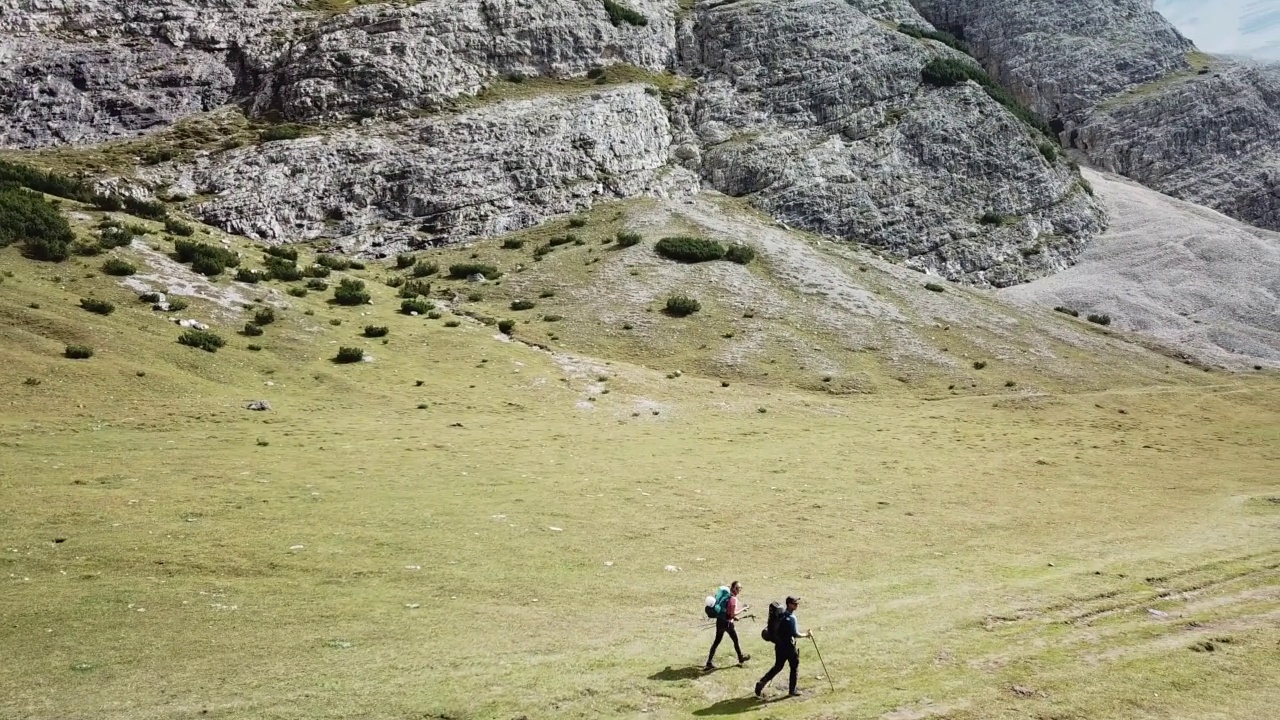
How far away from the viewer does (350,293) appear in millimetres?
58312

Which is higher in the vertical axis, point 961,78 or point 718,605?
point 961,78

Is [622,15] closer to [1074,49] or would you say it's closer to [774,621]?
[1074,49]

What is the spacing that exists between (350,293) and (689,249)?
32.8m

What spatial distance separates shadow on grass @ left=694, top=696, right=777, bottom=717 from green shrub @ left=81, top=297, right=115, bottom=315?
44268 mm

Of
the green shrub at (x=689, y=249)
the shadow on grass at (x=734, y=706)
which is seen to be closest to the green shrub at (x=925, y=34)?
the green shrub at (x=689, y=249)

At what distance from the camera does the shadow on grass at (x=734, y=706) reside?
13.4m

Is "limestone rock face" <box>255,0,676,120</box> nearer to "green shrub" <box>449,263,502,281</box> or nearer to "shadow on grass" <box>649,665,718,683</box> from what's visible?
"green shrub" <box>449,263,502,281</box>

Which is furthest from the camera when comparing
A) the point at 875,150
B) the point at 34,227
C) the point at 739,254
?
the point at 875,150

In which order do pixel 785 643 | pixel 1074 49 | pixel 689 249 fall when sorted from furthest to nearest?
pixel 1074 49, pixel 689 249, pixel 785 643

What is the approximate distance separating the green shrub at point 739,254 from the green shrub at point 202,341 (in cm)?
4718

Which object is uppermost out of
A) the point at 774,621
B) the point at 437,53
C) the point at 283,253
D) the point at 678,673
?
the point at 437,53

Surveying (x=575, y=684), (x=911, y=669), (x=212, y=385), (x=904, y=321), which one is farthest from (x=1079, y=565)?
(x=904, y=321)

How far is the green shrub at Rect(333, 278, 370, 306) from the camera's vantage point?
58.0m

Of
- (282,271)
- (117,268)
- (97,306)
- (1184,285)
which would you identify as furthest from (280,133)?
(1184,285)
